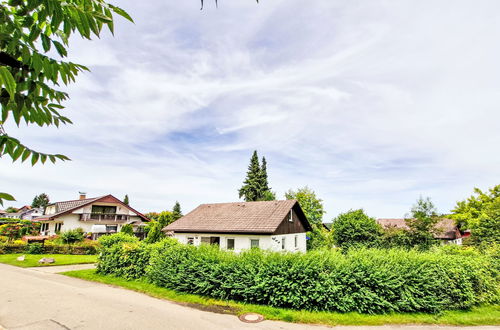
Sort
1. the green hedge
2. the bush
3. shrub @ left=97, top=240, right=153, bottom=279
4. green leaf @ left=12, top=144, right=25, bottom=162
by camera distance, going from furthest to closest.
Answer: the bush → shrub @ left=97, top=240, right=153, bottom=279 → the green hedge → green leaf @ left=12, top=144, right=25, bottom=162

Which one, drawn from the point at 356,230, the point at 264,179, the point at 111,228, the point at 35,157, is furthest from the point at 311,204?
the point at 35,157

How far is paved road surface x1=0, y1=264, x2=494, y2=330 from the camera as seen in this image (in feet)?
28.4

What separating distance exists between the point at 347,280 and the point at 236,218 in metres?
16.0

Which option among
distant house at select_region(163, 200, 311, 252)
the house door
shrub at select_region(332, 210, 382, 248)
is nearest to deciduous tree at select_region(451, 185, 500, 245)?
shrub at select_region(332, 210, 382, 248)

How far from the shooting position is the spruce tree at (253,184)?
51125 mm

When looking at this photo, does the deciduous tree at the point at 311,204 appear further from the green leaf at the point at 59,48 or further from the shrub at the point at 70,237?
the green leaf at the point at 59,48

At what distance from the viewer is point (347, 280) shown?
10.1 metres

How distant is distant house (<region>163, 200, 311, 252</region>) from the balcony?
61.2 feet

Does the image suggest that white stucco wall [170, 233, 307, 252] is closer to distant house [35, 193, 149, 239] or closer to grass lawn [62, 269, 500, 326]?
grass lawn [62, 269, 500, 326]

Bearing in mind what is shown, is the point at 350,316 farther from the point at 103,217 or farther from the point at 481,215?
the point at 103,217

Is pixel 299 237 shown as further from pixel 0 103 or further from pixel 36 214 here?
pixel 36 214

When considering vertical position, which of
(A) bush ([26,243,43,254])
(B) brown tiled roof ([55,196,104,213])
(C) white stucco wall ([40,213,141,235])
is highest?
(B) brown tiled roof ([55,196,104,213])

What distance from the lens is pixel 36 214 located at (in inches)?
2995

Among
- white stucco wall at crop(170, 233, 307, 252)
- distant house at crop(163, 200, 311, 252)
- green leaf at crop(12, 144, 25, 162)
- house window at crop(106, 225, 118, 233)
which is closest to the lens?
green leaf at crop(12, 144, 25, 162)
